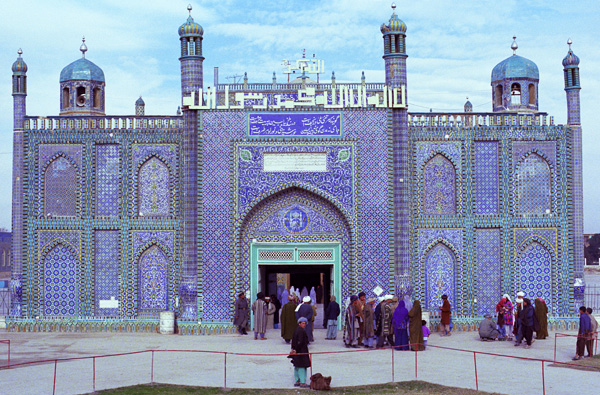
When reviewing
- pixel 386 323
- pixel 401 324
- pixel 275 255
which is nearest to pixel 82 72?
pixel 275 255

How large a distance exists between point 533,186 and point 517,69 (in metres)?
4.12

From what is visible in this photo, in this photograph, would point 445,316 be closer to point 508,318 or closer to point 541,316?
point 508,318

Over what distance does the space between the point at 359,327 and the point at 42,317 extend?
365 inches

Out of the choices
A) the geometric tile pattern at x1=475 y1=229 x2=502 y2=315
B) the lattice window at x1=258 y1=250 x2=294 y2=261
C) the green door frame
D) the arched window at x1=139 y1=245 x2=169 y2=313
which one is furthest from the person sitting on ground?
the arched window at x1=139 y1=245 x2=169 y2=313

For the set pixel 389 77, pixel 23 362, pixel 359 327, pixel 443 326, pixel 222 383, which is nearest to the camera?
pixel 222 383

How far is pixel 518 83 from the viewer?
24797 millimetres

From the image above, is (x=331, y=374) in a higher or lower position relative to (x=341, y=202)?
lower

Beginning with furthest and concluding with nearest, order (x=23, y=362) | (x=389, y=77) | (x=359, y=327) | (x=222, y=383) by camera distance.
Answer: (x=389, y=77) < (x=359, y=327) < (x=23, y=362) < (x=222, y=383)

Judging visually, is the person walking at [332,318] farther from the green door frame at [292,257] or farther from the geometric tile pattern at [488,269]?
the geometric tile pattern at [488,269]

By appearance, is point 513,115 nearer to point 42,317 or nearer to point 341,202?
point 341,202

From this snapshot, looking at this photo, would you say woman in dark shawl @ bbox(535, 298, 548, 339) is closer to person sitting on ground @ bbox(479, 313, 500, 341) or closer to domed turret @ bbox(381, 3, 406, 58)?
person sitting on ground @ bbox(479, 313, 500, 341)

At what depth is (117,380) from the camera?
47.8ft

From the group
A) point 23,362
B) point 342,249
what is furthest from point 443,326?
point 23,362

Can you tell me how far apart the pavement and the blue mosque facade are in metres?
2.15
